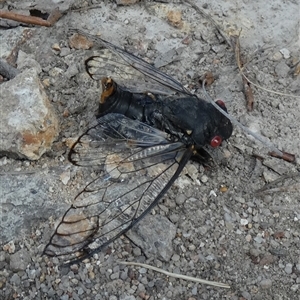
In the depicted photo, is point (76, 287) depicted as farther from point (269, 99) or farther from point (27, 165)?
point (269, 99)

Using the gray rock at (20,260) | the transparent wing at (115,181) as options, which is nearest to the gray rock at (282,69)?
the transparent wing at (115,181)

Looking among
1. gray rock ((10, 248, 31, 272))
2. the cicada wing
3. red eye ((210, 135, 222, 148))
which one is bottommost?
gray rock ((10, 248, 31, 272))

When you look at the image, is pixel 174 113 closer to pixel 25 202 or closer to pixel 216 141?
pixel 216 141

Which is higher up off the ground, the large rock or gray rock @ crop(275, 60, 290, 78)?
gray rock @ crop(275, 60, 290, 78)

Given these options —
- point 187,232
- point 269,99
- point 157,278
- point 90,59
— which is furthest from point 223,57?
point 157,278

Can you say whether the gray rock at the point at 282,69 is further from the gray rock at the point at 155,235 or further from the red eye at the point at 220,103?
the gray rock at the point at 155,235

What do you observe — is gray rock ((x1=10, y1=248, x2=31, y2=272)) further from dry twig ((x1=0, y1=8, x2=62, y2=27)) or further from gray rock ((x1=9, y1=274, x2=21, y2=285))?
dry twig ((x1=0, y1=8, x2=62, y2=27))

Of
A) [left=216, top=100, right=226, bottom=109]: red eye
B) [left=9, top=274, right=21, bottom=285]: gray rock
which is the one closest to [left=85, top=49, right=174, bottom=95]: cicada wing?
[left=216, top=100, right=226, bottom=109]: red eye
